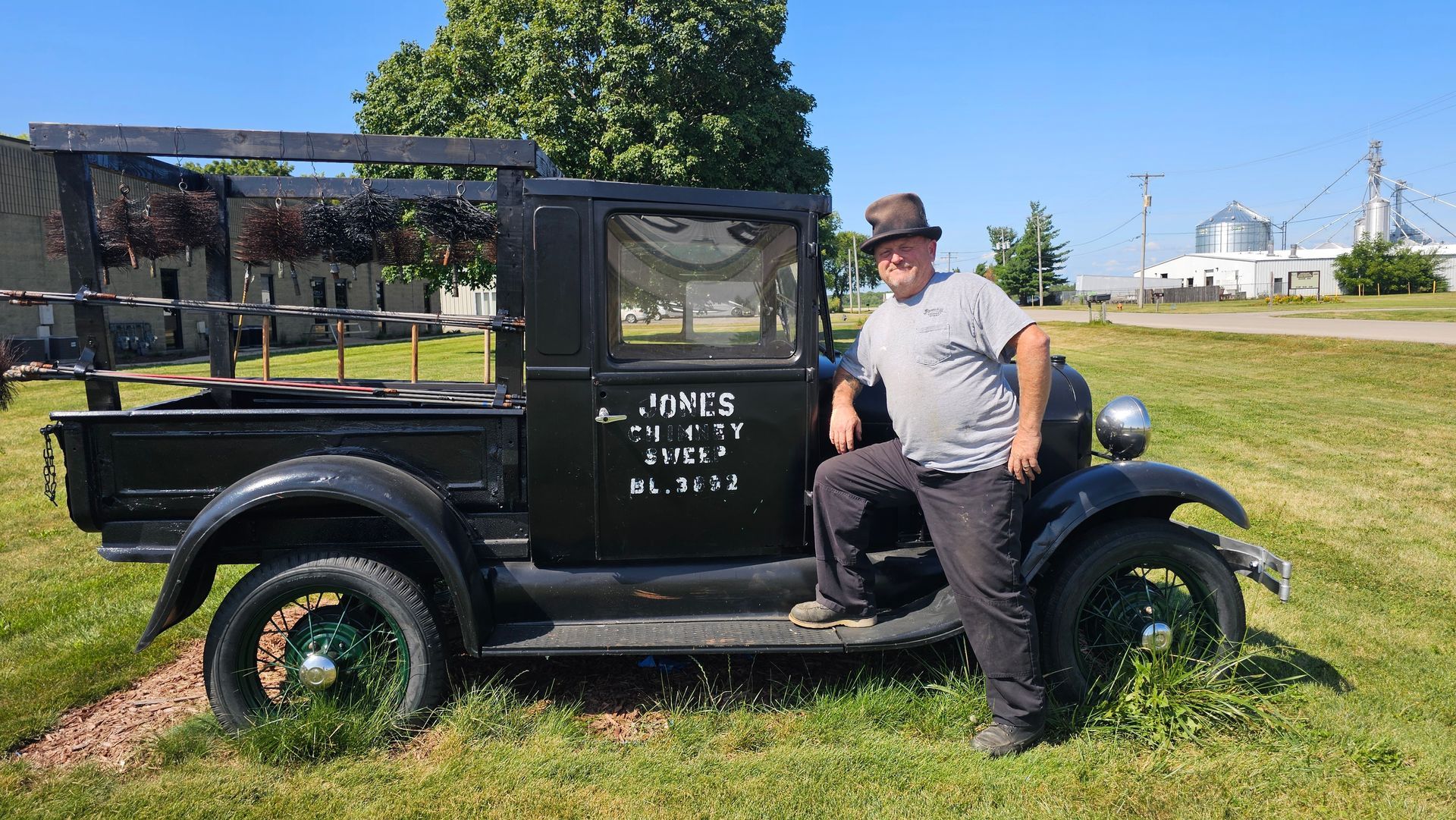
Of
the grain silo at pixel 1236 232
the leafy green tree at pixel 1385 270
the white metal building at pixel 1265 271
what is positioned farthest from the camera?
the grain silo at pixel 1236 232

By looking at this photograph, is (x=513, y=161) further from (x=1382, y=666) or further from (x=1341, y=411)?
(x=1341, y=411)

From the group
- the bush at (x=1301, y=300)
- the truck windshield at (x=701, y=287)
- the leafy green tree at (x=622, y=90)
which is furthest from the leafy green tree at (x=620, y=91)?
the bush at (x=1301, y=300)

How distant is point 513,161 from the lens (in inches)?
126

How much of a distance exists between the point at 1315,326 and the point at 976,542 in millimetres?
26305

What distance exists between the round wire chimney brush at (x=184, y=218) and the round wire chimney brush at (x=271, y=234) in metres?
0.35

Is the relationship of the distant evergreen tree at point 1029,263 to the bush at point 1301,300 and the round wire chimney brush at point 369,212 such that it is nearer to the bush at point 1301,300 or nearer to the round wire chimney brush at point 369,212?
the bush at point 1301,300

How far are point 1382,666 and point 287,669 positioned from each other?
15.3 ft

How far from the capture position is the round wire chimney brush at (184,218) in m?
3.84

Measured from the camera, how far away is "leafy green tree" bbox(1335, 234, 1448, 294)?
52.1 meters

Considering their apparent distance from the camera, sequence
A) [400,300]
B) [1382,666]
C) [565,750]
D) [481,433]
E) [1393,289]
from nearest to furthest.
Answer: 1. [565,750]
2. [481,433]
3. [1382,666]
4. [400,300]
5. [1393,289]

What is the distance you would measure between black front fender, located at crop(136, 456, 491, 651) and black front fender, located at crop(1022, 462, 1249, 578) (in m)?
2.08

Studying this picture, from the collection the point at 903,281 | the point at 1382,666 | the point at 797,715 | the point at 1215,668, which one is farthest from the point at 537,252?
the point at 1382,666

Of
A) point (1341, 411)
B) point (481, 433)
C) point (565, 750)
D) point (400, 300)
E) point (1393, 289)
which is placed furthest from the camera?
point (1393, 289)

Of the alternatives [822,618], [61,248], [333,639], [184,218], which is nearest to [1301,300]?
[822,618]
